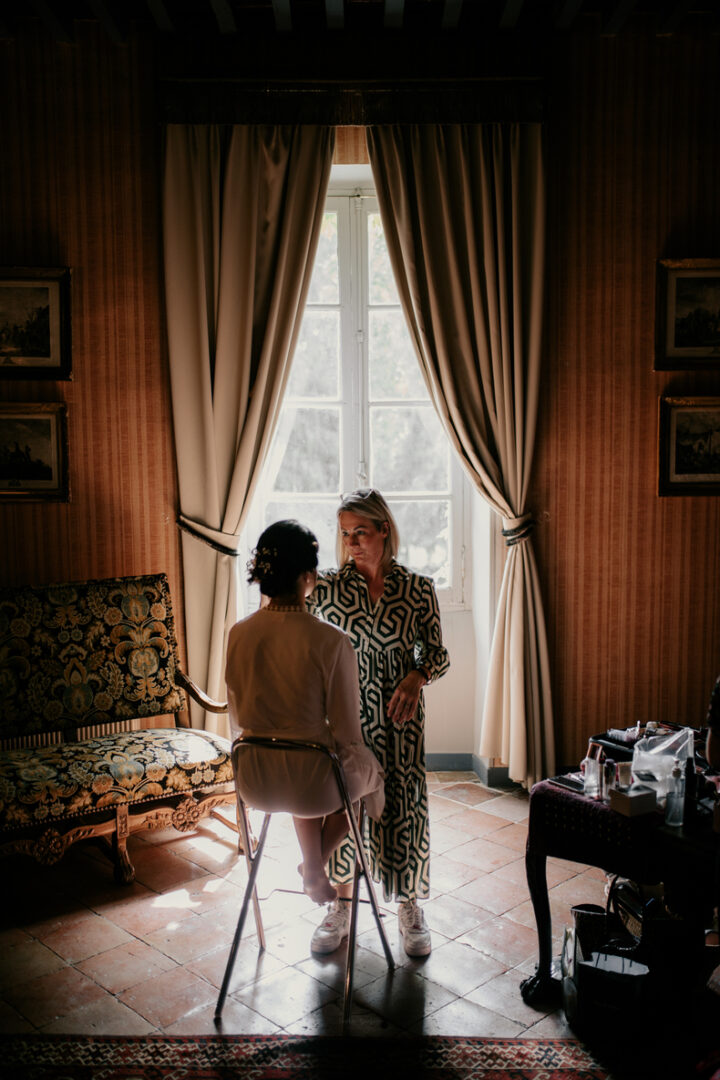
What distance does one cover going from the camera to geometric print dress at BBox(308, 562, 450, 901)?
2799 mm

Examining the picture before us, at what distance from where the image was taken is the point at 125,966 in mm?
2844

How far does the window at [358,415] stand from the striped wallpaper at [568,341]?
0.47 metres

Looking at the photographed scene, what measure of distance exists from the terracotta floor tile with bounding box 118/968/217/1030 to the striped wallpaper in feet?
6.29

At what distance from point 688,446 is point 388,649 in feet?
7.12

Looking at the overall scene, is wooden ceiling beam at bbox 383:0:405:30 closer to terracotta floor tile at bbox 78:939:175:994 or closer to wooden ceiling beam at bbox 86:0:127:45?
wooden ceiling beam at bbox 86:0:127:45

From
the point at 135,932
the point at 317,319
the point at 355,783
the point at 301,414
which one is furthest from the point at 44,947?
the point at 317,319

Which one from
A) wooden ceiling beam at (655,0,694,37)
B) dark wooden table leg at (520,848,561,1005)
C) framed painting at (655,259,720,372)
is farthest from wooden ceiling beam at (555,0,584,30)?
dark wooden table leg at (520,848,561,1005)

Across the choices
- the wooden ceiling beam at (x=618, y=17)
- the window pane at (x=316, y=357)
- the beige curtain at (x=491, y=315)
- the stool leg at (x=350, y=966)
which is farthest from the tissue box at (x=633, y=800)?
the wooden ceiling beam at (x=618, y=17)

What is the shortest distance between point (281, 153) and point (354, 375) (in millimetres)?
1069

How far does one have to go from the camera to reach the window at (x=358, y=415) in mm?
4508

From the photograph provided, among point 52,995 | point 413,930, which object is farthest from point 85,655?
point 413,930

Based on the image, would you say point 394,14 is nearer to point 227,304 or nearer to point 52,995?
point 227,304

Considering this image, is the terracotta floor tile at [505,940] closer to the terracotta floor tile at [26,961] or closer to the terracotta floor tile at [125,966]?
the terracotta floor tile at [125,966]

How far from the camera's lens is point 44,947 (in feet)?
9.78
